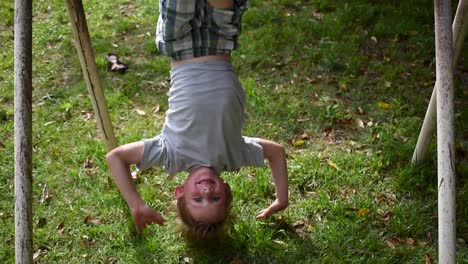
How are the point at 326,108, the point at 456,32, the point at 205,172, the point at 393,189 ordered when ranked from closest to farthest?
1. the point at 205,172
2. the point at 456,32
3. the point at 393,189
4. the point at 326,108

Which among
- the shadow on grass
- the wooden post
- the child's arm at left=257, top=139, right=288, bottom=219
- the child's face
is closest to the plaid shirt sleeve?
the wooden post

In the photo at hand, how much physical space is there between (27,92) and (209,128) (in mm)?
945

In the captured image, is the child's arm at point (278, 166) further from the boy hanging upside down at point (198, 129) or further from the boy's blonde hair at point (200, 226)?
the boy's blonde hair at point (200, 226)

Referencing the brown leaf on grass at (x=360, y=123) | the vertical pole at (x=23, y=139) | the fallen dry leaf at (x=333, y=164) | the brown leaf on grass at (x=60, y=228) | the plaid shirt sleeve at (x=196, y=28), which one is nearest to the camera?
the vertical pole at (x=23, y=139)

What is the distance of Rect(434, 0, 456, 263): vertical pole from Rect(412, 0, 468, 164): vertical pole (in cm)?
51

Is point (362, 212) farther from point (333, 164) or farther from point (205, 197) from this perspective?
point (205, 197)

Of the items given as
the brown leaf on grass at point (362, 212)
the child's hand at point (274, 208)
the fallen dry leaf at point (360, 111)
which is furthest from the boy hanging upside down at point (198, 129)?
the fallen dry leaf at point (360, 111)

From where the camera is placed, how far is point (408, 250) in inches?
128

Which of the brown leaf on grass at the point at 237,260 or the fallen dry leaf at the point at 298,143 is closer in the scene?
the brown leaf on grass at the point at 237,260

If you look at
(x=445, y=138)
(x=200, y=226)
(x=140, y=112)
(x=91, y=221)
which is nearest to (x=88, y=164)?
(x=91, y=221)

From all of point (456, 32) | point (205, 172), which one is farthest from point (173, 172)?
point (456, 32)

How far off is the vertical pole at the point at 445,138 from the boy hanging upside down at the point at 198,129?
101 centimetres

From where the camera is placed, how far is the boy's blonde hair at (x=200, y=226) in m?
2.85

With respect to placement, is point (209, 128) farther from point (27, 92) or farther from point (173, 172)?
point (27, 92)
